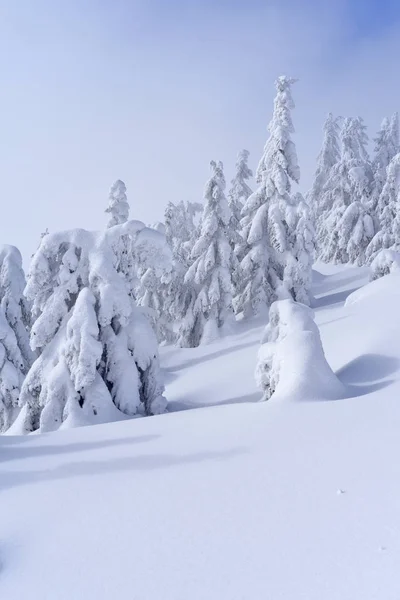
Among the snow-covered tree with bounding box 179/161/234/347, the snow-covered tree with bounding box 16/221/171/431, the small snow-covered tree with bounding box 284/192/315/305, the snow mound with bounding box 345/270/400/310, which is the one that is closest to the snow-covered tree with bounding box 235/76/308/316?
the small snow-covered tree with bounding box 284/192/315/305

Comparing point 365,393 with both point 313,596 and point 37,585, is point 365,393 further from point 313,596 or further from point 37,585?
point 37,585

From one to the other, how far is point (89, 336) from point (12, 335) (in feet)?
29.1

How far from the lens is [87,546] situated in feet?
17.3

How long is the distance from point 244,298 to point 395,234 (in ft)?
52.4

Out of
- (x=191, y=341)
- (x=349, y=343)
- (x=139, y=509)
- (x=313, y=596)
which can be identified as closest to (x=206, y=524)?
(x=139, y=509)

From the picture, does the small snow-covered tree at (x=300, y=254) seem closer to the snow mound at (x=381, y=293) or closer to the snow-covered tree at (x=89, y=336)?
the snow mound at (x=381, y=293)

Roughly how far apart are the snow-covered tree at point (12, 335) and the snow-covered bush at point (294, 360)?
1223cm

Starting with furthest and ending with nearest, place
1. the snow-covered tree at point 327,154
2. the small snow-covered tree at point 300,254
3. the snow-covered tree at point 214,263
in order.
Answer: the snow-covered tree at point 327,154
the small snow-covered tree at point 300,254
the snow-covered tree at point 214,263

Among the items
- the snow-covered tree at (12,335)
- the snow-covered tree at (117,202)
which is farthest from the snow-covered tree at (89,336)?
the snow-covered tree at (117,202)

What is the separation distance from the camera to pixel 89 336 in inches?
500

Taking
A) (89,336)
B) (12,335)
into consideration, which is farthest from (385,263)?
(12,335)

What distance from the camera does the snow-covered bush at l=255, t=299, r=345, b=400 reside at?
961 centimetres

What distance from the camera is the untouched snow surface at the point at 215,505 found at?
439 cm

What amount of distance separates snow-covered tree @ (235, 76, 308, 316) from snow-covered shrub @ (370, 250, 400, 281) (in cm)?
445
